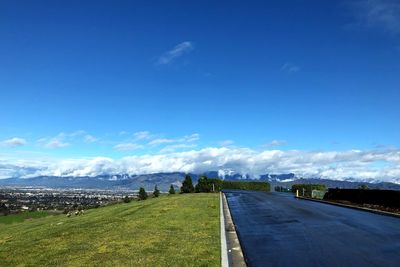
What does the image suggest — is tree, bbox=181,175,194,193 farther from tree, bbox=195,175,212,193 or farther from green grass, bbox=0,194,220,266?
green grass, bbox=0,194,220,266

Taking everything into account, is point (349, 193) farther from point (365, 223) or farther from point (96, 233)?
point (96, 233)

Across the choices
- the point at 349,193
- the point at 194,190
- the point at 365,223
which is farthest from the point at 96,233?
the point at 194,190

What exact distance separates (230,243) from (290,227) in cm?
531

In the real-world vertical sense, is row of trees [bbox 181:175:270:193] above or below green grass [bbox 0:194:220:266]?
above

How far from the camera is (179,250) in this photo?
13258 mm

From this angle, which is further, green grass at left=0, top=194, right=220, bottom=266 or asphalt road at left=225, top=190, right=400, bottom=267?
asphalt road at left=225, top=190, right=400, bottom=267

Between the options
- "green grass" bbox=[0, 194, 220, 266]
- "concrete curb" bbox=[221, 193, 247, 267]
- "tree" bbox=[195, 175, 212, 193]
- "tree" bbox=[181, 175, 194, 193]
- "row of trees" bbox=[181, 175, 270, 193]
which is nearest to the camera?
"green grass" bbox=[0, 194, 220, 266]

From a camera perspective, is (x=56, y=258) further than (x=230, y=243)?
No

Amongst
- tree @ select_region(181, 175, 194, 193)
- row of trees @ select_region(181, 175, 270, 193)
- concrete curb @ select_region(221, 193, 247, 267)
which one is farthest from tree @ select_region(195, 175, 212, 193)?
concrete curb @ select_region(221, 193, 247, 267)

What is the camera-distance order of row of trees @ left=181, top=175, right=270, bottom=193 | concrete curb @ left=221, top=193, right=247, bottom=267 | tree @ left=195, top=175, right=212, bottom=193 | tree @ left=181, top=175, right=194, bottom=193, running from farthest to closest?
1. tree @ left=195, top=175, right=212, bottom=193
2. row of trees @ left=181, top=175, right=270, bottom=193
3. tree @ left=181, top=175, right=194, bottom=193
4. concrete curb @ left=221, top=193, right=247, bottom=267

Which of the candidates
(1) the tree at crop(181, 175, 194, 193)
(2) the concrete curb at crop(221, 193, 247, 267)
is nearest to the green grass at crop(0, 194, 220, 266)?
(2) the concrete curb at crop(221, 193, 247, 267)

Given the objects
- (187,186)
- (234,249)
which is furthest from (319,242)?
(187,186)

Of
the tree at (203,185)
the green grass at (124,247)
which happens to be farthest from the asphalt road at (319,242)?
the tree at (203,185)

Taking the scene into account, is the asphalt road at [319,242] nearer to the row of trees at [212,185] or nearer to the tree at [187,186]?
the tree at [187,186]
